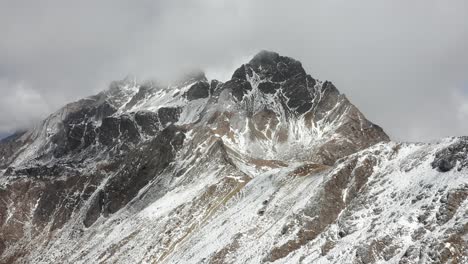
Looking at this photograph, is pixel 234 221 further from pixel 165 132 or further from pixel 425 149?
pixel 165 132

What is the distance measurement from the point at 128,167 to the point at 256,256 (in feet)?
409

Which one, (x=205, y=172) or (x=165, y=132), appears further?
(x=165, y=132)

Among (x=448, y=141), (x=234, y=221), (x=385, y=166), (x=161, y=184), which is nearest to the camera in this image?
(x=448, y=141)

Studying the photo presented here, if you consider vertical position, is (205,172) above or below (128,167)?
below

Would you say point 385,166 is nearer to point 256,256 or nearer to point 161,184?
point 256,256

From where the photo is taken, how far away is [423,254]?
167 feet

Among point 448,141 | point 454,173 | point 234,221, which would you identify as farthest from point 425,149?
point 234,221

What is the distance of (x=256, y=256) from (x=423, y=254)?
27232 millimetres

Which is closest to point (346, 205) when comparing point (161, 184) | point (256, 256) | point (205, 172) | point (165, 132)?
point (256, 256)

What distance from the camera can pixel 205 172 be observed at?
14838 centimetres

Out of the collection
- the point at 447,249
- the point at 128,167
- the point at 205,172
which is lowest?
the point at 447,249

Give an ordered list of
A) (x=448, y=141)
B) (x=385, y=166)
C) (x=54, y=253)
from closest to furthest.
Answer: (x=448, y=141), (x=385, y=166), (x=54, y=253)

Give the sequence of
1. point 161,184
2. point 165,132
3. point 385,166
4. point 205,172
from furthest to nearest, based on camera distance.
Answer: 1. point 165,132
2. point 161,184
3. point 205,172
4. point 385,166

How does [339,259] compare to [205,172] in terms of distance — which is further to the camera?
[205,172]
